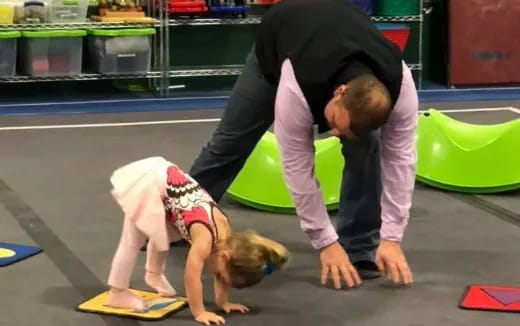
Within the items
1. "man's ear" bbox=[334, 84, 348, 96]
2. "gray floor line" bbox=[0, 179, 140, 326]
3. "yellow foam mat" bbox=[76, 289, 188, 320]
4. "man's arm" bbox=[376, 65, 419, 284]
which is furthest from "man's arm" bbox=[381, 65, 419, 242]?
"gray floor line" bbox=[0, 179, 140, 326]

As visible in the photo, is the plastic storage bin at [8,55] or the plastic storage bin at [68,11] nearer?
the plastic storage bin at [8,55]

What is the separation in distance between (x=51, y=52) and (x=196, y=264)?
3.94 meters

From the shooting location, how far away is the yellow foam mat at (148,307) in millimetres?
2426

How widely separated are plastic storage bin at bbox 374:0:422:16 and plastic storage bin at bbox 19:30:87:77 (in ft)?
6.49

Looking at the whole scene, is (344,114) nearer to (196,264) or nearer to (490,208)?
(196,264)

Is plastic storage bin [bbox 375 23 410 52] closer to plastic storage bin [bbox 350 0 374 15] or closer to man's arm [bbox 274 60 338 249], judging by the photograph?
plastic storage bin [bbox 350 0 374 15]

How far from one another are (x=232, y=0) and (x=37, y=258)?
3.58 m

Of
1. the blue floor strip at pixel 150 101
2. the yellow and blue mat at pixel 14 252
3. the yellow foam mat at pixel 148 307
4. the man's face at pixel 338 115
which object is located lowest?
the yellow foam mat at pixel 148 307

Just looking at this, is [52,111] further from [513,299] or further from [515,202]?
[513,299]

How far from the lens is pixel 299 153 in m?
2.39

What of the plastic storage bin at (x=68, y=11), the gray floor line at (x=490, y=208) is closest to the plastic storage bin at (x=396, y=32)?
the plastic storage bin at (x=68, y=11)

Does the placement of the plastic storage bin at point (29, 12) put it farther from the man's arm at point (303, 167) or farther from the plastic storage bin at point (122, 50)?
the man's arm at point (303, 167)

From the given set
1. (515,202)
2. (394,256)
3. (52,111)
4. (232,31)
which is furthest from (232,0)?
(394,256)

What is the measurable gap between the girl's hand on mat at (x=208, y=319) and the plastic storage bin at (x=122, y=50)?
12.6 feet
